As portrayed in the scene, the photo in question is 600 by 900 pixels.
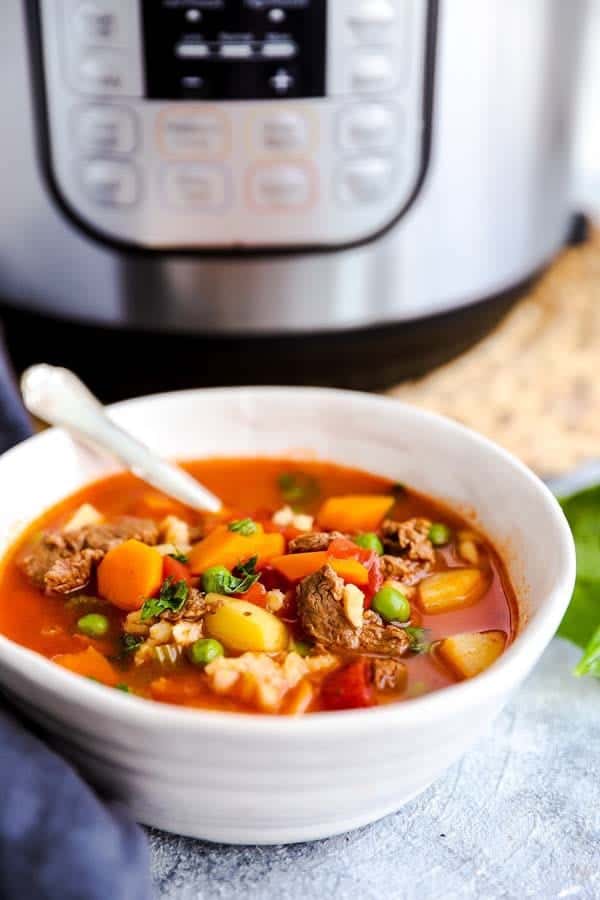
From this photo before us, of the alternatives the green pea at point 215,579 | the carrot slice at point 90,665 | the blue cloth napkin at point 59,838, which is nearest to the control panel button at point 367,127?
the green pea at point 215,579

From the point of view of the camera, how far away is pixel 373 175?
1.53m

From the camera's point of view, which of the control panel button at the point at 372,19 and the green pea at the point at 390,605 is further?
the control panel button at the point at 372,19

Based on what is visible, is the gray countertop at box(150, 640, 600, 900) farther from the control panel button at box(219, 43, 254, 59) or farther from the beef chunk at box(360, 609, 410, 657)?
the control panel button at box(219, 43, 254, 59)

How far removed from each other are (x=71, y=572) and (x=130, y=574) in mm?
68

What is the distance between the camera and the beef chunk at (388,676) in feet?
3.32

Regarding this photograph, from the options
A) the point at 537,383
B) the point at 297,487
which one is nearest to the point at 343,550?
the point at 297,487

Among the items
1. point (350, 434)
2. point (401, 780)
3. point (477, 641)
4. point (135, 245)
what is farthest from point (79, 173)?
point (401, 780)

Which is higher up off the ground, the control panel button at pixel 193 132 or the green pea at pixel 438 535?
the control panel button at pixel 193 132

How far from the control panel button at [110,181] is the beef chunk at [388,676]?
80 cm

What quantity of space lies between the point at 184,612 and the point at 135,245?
0.67 meters

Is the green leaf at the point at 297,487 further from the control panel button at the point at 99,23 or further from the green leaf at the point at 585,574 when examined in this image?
the control panel button at the point at 99,23

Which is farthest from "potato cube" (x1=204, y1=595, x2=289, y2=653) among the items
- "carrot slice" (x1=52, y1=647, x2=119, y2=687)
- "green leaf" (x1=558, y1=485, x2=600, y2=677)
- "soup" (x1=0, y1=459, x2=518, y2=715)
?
"green leaf" (x1=558, y1=485, x2=600, y2=677)

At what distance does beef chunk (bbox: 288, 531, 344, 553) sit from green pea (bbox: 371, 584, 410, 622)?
0.30ft

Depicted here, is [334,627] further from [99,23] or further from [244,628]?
[99,23]
